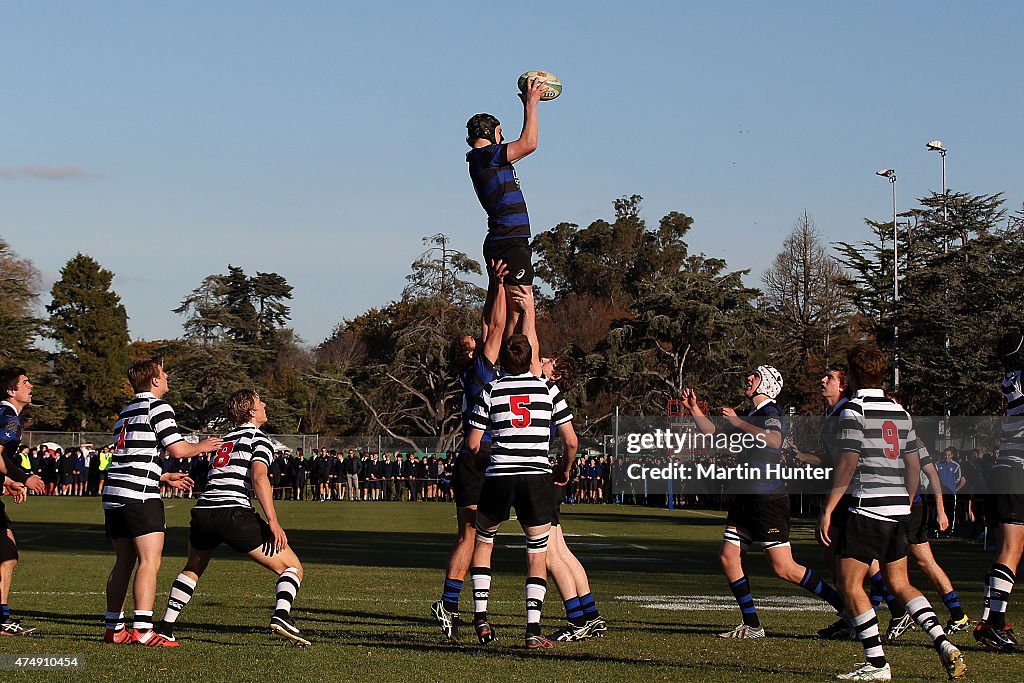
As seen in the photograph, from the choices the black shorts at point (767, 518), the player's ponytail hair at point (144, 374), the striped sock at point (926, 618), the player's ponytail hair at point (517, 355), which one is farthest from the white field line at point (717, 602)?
the player's ponytail hair at point (144, 374)

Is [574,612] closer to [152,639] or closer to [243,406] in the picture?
[243,406]

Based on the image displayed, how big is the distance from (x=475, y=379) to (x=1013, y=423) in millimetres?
4266

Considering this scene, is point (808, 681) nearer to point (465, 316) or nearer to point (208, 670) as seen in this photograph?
point (208, 670)

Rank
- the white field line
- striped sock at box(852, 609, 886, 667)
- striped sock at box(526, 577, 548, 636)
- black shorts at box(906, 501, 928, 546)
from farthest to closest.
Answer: the white field line < black shorts at box(906, 501, 928, 546) < striped sock at box(526, 577, 548, 636) < striped sock at box(852, 609, 886, 667)

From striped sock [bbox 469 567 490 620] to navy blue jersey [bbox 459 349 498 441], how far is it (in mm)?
1015

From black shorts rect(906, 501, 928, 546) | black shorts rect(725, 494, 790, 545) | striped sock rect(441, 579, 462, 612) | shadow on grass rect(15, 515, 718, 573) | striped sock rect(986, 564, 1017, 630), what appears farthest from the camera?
shadow on grass rect(15, 515, 718, 573)

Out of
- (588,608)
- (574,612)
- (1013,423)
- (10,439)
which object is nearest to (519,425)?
(574,612)

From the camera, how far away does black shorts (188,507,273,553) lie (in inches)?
381

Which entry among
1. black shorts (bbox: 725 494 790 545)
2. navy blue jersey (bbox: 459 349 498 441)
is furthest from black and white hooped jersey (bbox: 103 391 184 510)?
black shorts (bbox: 725 494 790 545)

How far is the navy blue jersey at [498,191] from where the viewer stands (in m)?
10.3

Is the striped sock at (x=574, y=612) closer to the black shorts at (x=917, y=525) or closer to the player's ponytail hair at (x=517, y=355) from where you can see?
the player's ponytail hair at (x=517, y=355)

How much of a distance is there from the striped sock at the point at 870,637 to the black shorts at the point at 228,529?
4184 millimetres

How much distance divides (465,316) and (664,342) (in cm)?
1059

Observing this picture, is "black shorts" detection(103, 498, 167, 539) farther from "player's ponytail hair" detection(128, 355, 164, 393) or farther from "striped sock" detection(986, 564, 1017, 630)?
"striped sock" detection(986, 564, 1017, 630)
